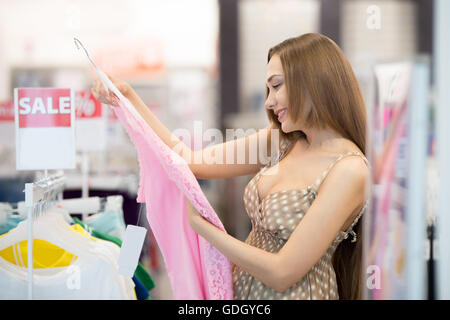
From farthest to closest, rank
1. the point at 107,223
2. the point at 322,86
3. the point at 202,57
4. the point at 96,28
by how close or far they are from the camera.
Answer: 1. the point at 202,57
2. the point at 96,28
3. the point at 107,223
4. the point at 322,86

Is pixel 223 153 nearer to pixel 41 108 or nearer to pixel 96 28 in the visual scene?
pixel 41 108

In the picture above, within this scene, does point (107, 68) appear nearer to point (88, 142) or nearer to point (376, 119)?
point (88, 142)

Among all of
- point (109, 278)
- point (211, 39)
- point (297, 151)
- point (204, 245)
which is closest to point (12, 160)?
point (109, 278)

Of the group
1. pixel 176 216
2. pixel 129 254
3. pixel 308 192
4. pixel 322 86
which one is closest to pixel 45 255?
pixel 129 254

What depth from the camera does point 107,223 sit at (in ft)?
4.59

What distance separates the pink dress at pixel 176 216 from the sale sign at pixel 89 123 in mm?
252

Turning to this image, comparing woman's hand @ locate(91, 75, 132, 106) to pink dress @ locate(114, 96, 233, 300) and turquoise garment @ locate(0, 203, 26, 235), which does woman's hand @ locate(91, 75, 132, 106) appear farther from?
turquoise garment @ locate(0, 203, 26, 235)

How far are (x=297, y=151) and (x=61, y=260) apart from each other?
0.73 metres

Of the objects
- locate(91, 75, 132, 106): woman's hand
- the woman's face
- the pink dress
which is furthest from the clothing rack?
the woman's face

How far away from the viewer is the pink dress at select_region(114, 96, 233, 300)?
1.10 m

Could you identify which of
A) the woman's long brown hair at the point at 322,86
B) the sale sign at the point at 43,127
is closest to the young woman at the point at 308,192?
the woman's long brown hair at the point at 322,86

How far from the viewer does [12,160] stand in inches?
49.6

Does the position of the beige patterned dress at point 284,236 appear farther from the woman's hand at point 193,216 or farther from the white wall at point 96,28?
the white wall at point 96,28

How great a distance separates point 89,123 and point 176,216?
471mm
